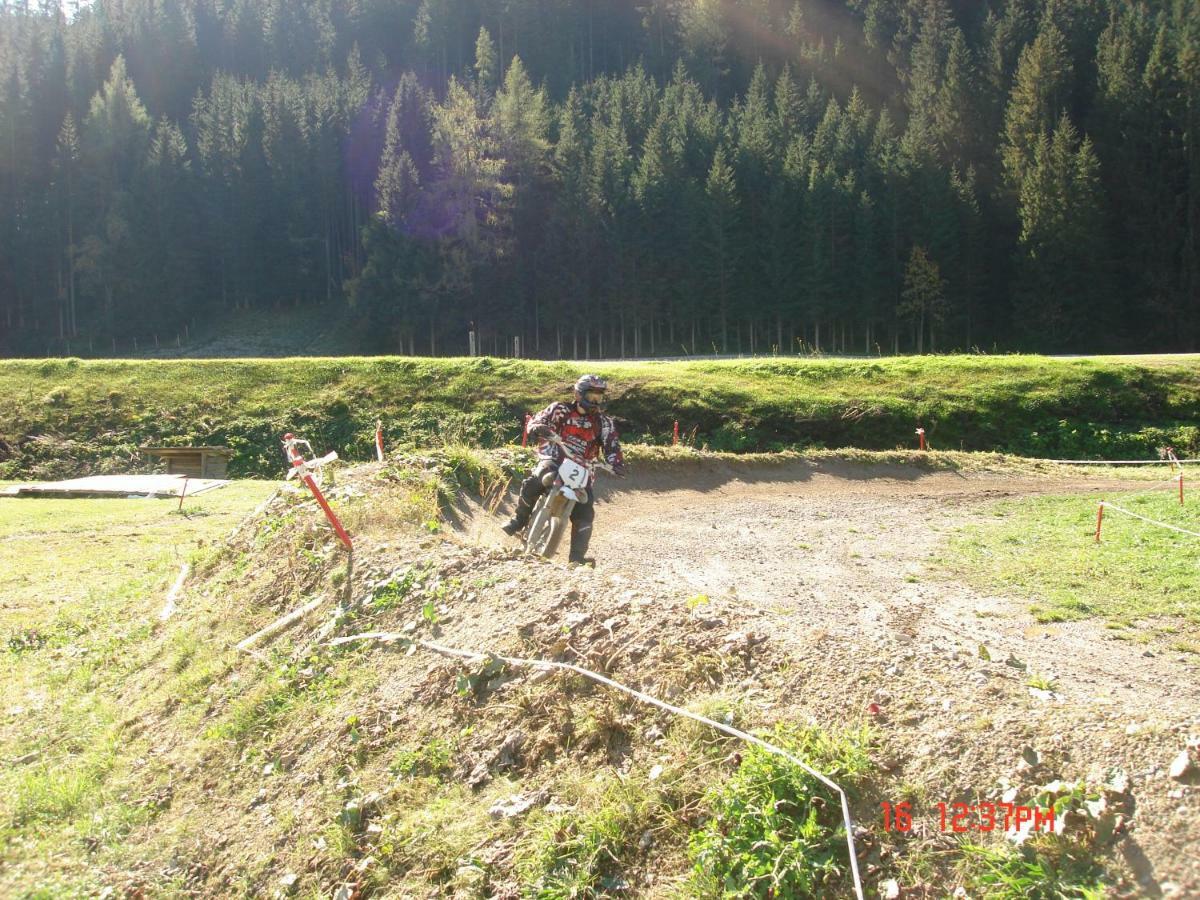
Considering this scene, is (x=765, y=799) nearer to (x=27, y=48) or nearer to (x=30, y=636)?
(x=30, y=636)

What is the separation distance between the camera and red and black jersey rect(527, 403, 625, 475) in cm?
1145

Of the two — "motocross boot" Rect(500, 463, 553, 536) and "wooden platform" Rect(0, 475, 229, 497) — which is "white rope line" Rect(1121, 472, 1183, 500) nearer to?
"motocross boot" Rect(500, 463, 553, 536)

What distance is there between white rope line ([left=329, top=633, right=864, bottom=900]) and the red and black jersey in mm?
4363

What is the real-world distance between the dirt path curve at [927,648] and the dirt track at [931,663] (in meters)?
0.01

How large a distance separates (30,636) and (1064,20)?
283 ft

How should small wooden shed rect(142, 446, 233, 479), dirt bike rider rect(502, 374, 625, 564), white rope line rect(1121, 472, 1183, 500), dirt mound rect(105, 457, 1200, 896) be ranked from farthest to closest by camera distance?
small wooden shed rect(142, 446, 233, 479), white rope line rect(1121, 472, 1183, 500), dirt bike rider rect(502, 374, 625, 564), dirt mound rect(105, 457, 1200, 896)

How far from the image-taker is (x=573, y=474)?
11.1 metres

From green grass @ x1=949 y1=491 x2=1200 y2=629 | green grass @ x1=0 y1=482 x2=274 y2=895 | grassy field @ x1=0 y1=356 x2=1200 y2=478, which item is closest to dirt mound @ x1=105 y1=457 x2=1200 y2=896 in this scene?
green grass @ x1=0 y1=482 x2=274 y2=895

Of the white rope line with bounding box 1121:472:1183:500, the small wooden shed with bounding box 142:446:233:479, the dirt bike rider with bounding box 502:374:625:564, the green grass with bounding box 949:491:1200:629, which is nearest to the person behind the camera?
the green grass with bounding box 949:491:1200:629

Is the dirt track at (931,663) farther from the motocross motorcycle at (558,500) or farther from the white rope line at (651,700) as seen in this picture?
the motocross motorcycle at (558,500)

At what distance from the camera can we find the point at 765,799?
4.66 metres

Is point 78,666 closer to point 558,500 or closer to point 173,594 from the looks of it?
point 173,594

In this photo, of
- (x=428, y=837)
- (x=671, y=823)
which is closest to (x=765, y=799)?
(x=671, y=823)

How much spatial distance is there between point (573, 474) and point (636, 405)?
15303mm
